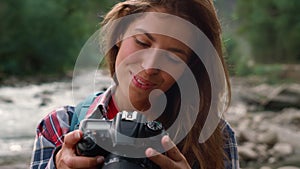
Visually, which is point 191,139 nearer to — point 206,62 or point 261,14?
point 206,62

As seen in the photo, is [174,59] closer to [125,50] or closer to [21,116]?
[125,50]

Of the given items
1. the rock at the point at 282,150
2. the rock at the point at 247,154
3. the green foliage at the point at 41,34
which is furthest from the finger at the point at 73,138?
the green foliage at the point at 41,34

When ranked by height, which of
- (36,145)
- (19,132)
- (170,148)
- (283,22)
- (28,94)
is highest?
(283,22)

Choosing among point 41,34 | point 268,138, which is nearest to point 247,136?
point 268,138

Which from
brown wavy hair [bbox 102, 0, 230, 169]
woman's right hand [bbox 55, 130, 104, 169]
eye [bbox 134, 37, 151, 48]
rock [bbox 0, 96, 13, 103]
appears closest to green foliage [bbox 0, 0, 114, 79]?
rock [bbox 0, 96, 13, 103]

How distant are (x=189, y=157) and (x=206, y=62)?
182 mm

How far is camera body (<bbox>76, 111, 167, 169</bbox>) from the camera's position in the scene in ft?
2.57

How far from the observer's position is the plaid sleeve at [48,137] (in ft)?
3.13

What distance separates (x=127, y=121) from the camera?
79 centimetres

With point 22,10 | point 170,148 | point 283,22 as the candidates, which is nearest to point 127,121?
point 170,148

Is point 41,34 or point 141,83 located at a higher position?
point 41,34

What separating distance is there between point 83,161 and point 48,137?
198mm

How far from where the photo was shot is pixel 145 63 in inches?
36.3

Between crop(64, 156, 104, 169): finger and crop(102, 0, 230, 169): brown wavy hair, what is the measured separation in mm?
237
